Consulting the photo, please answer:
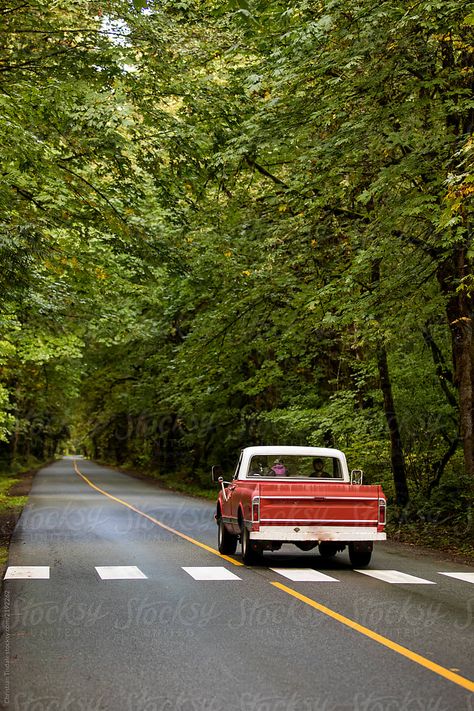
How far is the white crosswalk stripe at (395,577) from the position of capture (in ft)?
39.5

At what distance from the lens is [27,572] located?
1253 centimetres

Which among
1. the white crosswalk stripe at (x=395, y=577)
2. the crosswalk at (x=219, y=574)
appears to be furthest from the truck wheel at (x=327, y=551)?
the white crosswalk stripe at (x=395, y=577)

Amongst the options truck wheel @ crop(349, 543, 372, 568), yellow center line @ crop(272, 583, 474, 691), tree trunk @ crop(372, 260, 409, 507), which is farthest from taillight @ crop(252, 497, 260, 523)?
tree trunk @ crop(372, 260, 409, 507)

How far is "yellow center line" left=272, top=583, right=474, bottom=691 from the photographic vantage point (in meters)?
6.50

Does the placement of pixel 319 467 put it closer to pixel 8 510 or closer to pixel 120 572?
pixel 120 572

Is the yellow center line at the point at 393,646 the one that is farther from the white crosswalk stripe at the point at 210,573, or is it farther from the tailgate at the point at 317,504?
the tailgate at the point at 317,504

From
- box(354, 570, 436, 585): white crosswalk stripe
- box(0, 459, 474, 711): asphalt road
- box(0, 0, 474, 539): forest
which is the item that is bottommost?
box(0, 459, 474, 711): asphalt road

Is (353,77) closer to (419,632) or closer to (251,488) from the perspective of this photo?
(251,488)

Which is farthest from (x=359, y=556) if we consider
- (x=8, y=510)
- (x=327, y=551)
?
(x=8, y=510)

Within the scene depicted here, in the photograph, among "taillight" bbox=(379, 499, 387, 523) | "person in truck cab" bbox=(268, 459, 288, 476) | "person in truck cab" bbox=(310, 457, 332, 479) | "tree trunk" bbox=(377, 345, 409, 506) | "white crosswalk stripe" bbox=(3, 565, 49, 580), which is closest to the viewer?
"white crosswalk stripe" bbox=(3, 565, 49, 580)

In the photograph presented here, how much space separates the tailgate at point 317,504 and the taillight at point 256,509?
0.05 meters

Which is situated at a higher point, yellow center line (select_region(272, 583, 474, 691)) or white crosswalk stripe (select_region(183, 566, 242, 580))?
white crosswalk stripe (select_region(183, 566, 242, 580))

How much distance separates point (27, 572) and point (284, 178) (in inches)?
548

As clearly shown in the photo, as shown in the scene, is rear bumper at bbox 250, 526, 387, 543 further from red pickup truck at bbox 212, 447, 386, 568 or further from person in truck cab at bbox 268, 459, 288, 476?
person in truck cab at bbox 268, 459, 288, 476
